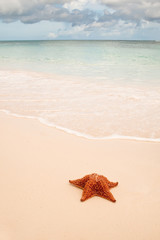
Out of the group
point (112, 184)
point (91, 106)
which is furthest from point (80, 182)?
point (91, 106)

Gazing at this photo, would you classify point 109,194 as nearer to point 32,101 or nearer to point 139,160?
point 139,160

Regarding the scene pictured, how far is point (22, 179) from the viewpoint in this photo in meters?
3.66

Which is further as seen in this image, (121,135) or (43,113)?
(43,113)

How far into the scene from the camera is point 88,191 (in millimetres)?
3232

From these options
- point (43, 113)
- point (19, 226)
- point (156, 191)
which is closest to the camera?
point (19, 226)

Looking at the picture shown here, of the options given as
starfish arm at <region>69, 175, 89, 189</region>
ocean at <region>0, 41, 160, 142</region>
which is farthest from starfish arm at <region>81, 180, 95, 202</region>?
ocean at <region>0, 41, 160, 142</region>

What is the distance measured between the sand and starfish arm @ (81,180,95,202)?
93 millimetres

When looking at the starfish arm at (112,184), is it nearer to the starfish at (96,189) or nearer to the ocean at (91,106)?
the starfish at (96,189)

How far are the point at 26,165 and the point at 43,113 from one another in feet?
10.6

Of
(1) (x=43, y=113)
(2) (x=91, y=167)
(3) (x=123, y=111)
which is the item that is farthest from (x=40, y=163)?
(3) (x=123, y=111)

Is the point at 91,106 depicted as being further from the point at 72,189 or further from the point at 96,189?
the point at 96,189

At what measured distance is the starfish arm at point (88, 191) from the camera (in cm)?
320

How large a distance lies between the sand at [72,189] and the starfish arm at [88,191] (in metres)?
0.09

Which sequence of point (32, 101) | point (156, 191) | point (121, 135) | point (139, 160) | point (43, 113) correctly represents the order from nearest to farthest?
point (156, 191)
point (139, 160)
point (121, 135)
point (43, 113)
point (32, 101)
